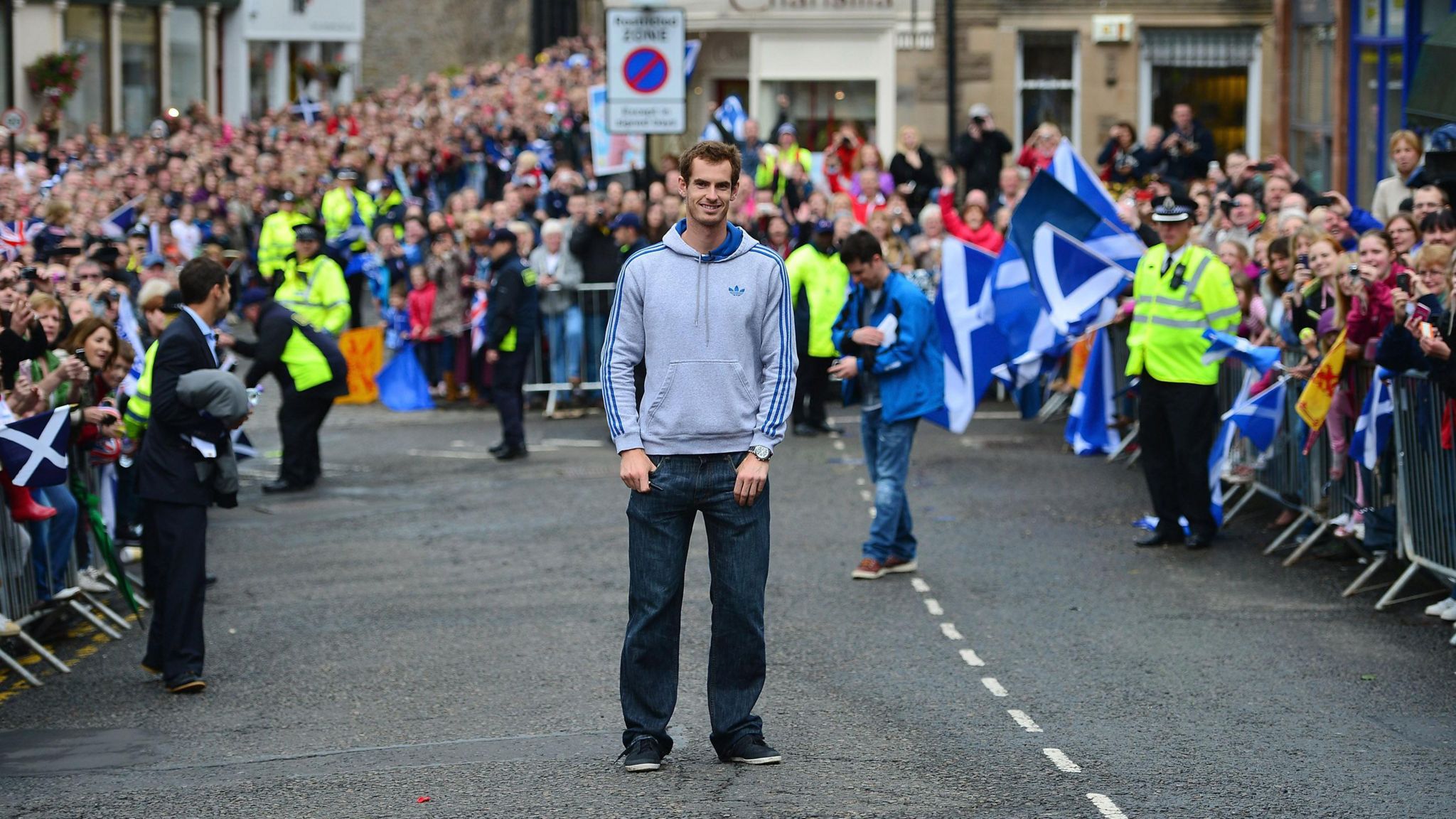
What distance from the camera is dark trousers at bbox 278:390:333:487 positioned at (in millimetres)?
14875

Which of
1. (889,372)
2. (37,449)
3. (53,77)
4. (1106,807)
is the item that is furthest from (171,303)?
(53,77)

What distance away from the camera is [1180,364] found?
1182 cm

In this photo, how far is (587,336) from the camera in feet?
63.0

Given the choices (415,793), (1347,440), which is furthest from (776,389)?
(1347,440)

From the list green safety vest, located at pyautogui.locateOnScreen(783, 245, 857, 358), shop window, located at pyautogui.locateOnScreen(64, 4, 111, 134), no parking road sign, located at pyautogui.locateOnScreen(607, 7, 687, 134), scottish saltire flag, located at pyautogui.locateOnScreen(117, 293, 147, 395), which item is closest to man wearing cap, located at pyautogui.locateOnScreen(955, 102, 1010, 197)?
no parking road sign, located at pyautogui.locateOnScreen(607, 7, 687, 134)

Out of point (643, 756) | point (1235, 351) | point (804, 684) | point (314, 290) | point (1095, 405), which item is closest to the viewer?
point (643, 756)

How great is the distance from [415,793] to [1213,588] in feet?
17.1

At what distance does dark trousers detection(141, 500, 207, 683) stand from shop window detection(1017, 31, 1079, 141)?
1888cm

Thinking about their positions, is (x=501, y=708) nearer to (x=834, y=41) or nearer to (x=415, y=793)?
(x=415, y=793)

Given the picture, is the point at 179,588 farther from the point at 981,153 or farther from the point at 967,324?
the point at 981,153

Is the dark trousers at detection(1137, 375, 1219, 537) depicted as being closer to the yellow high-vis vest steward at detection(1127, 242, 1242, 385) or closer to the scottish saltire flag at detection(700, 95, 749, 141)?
the yellow high-vis vest steward at detection(1127, 242, 1242, 385)

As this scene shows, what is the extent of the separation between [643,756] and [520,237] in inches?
497

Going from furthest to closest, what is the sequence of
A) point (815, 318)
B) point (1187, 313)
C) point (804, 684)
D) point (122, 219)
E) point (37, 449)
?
point (122, 219)
point (815, 318)
point (1187, 313)
point (37, 449)
point (804, 684)

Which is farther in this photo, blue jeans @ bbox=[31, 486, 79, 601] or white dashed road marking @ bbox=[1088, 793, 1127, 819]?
blue jeans @ bbox=[31, 486, 79, 601]
